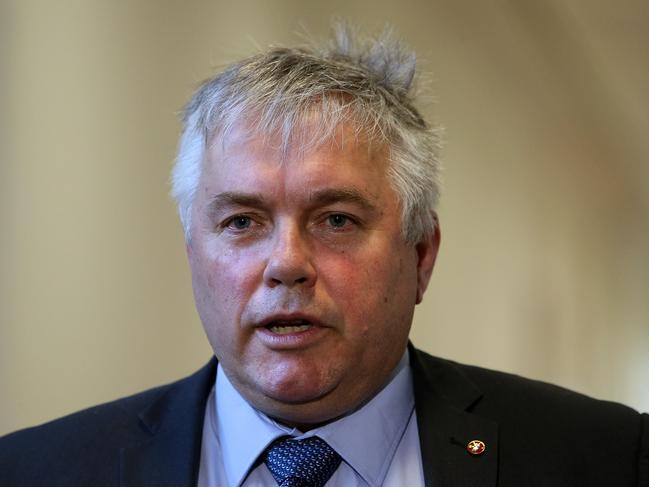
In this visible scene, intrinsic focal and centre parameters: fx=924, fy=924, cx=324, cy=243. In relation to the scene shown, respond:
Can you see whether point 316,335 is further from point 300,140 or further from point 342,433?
point 300,140

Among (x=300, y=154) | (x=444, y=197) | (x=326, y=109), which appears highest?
(x=444, y=197)

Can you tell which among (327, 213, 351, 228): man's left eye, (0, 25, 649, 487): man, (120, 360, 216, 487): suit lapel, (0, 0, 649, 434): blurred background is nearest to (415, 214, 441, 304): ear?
(0, 25, 649, 487): man

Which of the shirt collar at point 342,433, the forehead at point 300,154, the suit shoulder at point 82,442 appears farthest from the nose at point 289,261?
the suit shoulder at point 82,442

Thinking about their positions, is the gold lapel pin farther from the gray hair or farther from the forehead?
the forehead

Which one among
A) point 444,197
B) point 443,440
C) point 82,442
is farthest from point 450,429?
point 444,197

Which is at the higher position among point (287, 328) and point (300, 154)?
point (300, 154)

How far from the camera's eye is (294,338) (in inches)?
65.3

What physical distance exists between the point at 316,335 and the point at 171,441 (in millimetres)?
403

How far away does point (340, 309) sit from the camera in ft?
5.53

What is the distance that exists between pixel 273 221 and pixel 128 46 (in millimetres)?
1114

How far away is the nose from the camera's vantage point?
5.34ft

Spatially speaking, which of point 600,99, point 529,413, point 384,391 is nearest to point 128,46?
point 384,391

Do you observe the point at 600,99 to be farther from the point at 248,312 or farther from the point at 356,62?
the point at 248,312

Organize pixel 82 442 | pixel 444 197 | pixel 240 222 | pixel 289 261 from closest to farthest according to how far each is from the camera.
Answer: pixel 289 261, pixel 240 222, pixel 82 442, pixel 444 197
